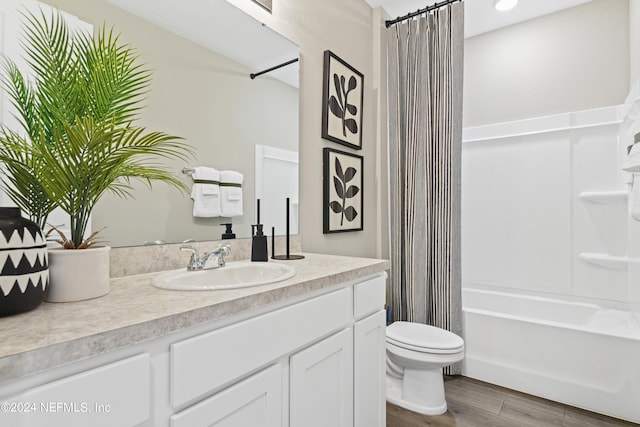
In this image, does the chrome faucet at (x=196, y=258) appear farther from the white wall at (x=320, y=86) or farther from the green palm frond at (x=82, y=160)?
the white wall at (x=320, y=86)

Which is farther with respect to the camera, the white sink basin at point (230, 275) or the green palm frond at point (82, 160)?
the white sink basin at point (230, 275)

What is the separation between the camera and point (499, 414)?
1.81m

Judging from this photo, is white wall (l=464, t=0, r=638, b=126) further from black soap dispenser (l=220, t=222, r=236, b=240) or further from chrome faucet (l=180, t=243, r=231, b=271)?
chrome faucet (l=180, t=243, r=231, b=271)

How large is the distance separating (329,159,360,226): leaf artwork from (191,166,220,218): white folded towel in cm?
79

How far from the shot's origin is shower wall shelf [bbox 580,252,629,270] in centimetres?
224

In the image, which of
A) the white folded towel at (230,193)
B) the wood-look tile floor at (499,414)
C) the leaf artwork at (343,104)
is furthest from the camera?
the leaf artwork at (343,104)

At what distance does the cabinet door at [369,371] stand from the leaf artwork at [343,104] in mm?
1205

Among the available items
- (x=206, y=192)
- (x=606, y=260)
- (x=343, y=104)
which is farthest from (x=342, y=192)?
(x=606, y=260)

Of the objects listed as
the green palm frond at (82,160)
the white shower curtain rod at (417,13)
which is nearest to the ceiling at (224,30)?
the green palm frond at (82,160)

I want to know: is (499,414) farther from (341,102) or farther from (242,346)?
(341,102)

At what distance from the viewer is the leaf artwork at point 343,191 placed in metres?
2.01

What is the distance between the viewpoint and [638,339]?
1.71 metres

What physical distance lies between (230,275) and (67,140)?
2.22ft

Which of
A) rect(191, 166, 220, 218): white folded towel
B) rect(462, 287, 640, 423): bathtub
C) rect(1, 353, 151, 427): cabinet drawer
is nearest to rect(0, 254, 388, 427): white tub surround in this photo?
rect(1, 353, 151, 427): cabinet drawer
